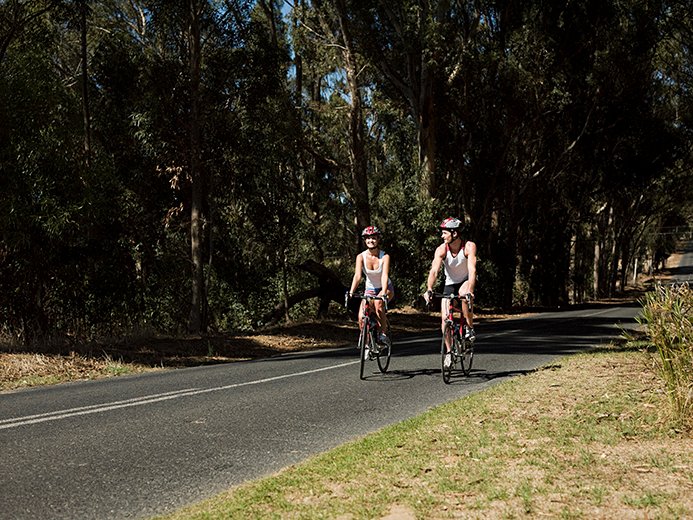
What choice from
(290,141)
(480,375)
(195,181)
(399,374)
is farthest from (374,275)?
(290,141)

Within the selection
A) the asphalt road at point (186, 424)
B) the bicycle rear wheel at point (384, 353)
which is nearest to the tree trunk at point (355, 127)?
the asphalt road at point (186, 424)

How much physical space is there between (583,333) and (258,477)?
14.9 m

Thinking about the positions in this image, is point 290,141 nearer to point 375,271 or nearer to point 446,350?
point 375,271

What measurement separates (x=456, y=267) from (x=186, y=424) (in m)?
4.25

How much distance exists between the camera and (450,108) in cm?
2983

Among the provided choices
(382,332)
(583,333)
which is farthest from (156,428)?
(583,333)

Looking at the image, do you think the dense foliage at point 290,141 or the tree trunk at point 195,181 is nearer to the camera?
the dense foliage at point 290,141

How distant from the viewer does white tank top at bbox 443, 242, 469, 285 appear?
9.51 m

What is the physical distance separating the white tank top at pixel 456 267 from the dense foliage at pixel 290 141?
8.90 m

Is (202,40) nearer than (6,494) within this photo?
No

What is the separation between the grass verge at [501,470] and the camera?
4.28 meters

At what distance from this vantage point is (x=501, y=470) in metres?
5.02

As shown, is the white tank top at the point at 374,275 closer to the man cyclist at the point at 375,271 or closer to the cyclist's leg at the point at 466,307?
the man cyclist at the point at 375,271

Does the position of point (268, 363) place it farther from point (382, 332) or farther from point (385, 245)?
point (385, 245)
